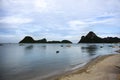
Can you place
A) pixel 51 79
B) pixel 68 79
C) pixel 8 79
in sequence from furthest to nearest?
pixel 8 79 → pixel 51 79 → pixel 68 79

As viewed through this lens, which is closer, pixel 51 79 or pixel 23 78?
pixel 51 79

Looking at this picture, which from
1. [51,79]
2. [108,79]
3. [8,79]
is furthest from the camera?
[8,79]

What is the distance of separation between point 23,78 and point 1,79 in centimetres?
235

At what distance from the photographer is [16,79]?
18.0 meters

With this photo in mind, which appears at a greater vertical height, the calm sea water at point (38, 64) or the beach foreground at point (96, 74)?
the beach foreground at point (96, 74)

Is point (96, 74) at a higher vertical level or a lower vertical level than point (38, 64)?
higher

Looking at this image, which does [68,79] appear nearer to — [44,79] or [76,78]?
[76,78]

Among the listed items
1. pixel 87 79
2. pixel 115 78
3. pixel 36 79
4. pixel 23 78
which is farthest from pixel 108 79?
pixel 23 78

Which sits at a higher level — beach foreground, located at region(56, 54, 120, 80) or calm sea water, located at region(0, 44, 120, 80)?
beach foreground, located at region(56, 54, 120, 80)

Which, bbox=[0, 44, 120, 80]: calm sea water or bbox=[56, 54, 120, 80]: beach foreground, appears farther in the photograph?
bbox=[0, 44, 120, 80]: calm sea water

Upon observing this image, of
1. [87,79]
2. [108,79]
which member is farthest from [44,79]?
[108,79]

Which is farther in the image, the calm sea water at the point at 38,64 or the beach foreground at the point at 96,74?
the calm sea water at the point at 38,64

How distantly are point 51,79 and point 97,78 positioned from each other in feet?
16.4

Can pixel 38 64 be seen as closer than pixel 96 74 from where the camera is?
No
